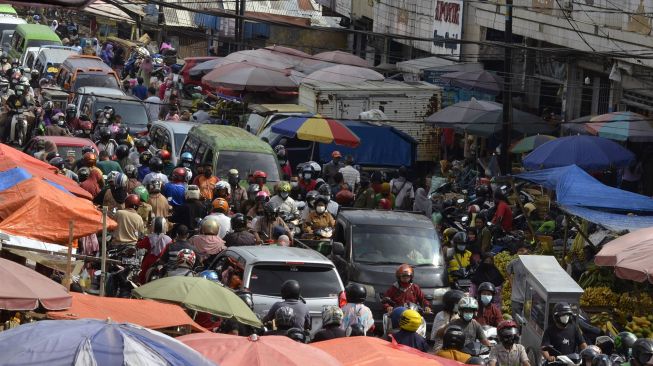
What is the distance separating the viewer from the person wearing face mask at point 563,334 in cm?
1392

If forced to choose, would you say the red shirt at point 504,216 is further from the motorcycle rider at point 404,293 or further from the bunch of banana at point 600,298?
the motorcycle rider at point 404,293

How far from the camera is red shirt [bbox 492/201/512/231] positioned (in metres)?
21.8

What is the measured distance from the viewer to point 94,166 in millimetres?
21594

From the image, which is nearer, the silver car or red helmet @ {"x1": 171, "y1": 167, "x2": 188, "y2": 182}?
the silver car

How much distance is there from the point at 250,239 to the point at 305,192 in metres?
5.74

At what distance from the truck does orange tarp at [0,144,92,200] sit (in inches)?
448

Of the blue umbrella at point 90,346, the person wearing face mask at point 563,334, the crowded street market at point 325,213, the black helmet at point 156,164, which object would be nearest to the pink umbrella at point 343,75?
the crowded street market at point 325,213

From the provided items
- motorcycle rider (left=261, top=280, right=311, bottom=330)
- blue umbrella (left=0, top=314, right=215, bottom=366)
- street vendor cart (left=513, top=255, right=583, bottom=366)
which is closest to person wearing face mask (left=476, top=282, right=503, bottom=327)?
street vendor cart (left=513, top=255, right=583, bottom=366)

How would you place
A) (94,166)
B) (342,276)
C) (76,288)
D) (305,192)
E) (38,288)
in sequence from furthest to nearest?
(305,192)
(94,166)
(342,276)
(76,288)
(38,288)

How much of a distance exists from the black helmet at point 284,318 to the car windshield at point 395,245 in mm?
4447

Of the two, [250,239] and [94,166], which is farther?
[94,166]

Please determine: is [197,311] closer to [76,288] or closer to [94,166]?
[76,288]

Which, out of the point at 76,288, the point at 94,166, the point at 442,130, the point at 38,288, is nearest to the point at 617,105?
the point at 442,130

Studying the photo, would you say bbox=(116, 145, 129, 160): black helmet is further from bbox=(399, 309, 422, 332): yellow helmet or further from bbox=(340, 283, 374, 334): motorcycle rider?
bbox=(399, 309, 422, 332): yellow helmet
